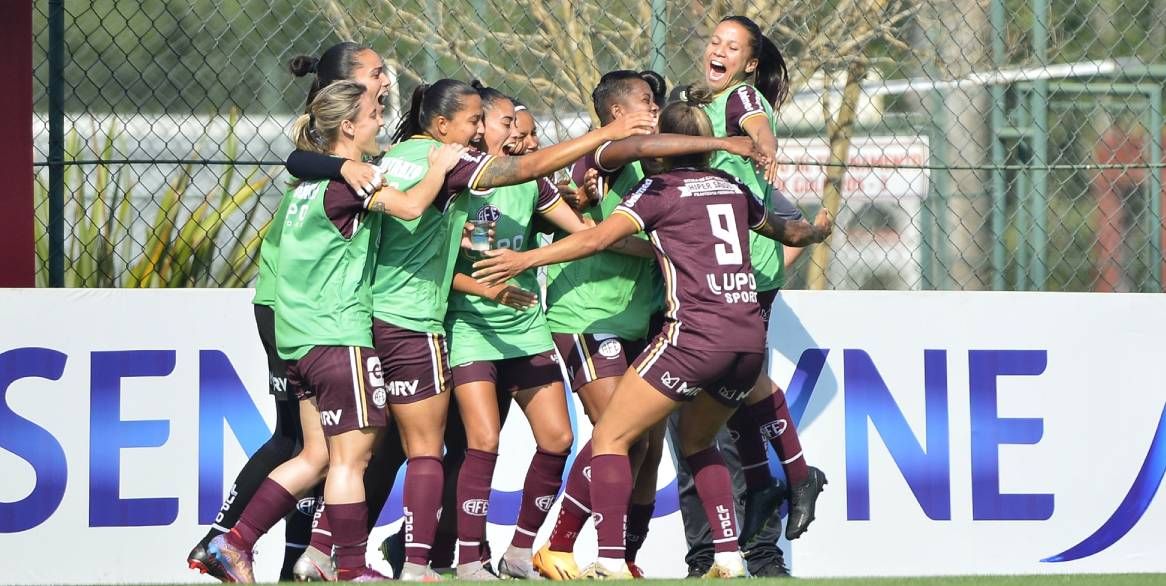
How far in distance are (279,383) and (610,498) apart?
124cm

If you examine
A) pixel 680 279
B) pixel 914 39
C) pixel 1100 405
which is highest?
pixel 914 39

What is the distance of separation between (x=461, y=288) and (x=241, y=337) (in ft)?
3.77

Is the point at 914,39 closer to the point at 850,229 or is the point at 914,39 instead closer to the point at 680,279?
the point at 850,229

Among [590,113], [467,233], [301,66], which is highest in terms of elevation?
[590,113]

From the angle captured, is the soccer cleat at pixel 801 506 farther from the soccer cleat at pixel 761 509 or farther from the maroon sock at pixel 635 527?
the maroon sock at pixel 635 527

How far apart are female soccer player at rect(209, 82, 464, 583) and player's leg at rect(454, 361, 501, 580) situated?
1.32 feet

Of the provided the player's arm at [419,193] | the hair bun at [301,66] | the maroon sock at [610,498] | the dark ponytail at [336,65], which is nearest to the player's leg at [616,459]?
the maroon sock at [610,498]

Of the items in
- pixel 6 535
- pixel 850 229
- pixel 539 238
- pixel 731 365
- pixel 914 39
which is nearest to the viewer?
pixel 731 365

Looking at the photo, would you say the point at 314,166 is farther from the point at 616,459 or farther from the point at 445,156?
the point at 616,459

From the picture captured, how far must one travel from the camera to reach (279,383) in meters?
5.10

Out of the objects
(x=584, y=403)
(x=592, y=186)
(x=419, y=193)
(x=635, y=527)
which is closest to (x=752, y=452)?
(x=635, y=527)

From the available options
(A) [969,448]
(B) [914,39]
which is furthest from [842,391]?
(B) [914,39]

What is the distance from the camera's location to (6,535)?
17.9 ft

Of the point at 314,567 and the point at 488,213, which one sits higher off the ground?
the point at 488,213
